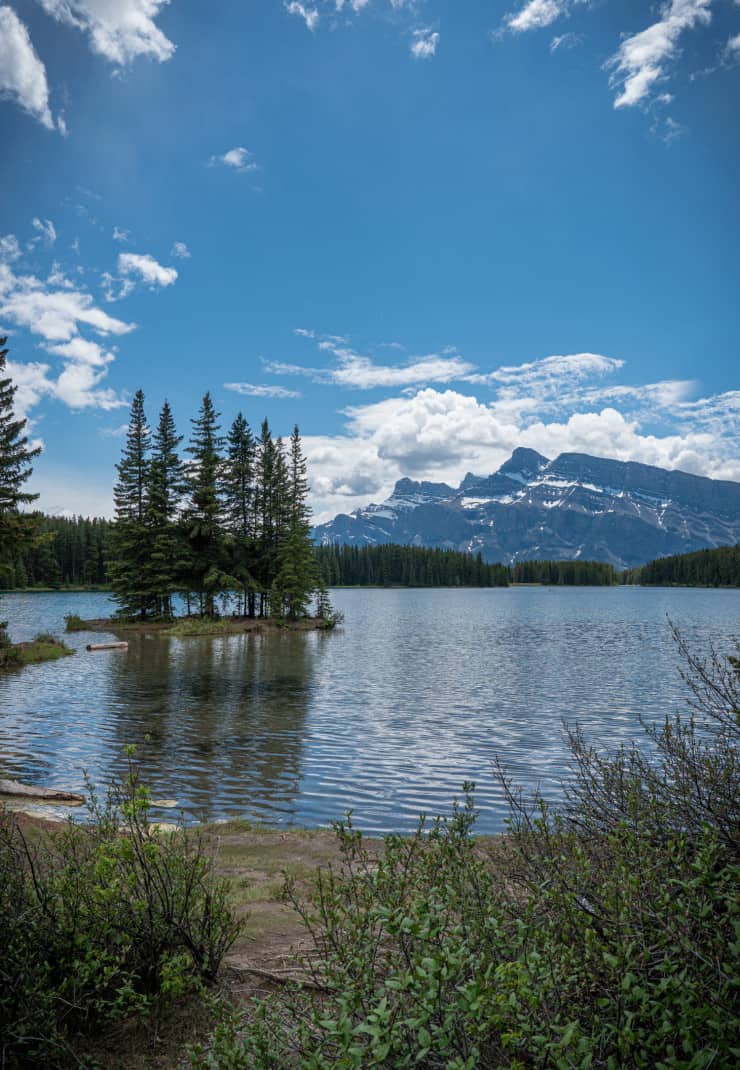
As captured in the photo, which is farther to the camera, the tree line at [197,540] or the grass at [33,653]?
the tree line at [197,540]

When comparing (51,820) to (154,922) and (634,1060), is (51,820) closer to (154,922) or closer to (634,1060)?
(154,922)

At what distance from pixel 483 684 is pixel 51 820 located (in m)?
19.6

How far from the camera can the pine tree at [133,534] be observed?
53031 mm

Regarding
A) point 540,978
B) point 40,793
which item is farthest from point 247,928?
point 40,793

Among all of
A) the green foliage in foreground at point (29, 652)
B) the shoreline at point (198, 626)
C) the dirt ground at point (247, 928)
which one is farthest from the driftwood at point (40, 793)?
the shoreline at point (198, 626)

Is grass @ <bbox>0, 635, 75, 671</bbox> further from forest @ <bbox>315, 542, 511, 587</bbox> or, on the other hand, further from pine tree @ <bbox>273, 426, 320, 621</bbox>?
forest @ <bbox>315, 542, 511, 587</bbox>

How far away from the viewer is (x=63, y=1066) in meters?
3.94

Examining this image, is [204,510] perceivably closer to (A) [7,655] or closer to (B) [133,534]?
(B) [133,534]

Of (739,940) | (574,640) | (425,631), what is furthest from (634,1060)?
(425,631)

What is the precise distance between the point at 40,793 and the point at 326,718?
31.3ft

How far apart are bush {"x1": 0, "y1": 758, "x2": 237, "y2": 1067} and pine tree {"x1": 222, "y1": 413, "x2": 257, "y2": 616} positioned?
52.2 meters

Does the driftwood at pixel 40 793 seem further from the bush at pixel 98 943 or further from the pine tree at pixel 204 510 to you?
the pine tree at pixel 204 510

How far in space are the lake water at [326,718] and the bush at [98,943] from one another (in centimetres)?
112

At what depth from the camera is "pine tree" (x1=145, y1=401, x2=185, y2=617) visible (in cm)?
5288
